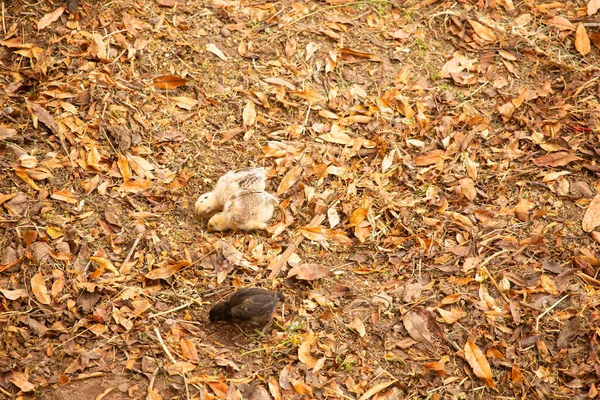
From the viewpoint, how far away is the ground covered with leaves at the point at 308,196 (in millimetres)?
3504

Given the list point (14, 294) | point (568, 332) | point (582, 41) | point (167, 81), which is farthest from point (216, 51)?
point (568, 332)

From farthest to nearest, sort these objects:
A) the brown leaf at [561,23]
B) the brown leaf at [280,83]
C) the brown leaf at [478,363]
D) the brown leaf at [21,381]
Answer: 1. the brown leaf at [561,23]
2. the brown leaf at [280,83]
3. the brown leaf at [478,363]
4. the brown leaf at [21,381]

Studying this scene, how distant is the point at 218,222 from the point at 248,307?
843mm

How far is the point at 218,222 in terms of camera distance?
4.05 meters

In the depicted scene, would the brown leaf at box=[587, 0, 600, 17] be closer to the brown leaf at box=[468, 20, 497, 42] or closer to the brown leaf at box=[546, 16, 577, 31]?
the brown leaf at box=[546, 16, 577, 31]

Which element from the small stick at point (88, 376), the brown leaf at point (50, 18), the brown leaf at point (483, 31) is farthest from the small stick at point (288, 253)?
the brown leaf at point (50, 18)

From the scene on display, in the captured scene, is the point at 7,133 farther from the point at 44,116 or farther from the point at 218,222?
the point at 218,222

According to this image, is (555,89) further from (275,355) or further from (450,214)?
(275,355)

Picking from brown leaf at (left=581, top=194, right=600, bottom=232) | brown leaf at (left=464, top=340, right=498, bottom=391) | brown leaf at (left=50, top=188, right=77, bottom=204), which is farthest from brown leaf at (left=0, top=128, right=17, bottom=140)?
brown leaf at (left=581, top=194, right=600, bottom=232)

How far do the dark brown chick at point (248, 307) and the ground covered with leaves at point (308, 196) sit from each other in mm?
147

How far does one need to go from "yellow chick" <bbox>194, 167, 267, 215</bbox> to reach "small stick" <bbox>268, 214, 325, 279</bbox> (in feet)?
1.41

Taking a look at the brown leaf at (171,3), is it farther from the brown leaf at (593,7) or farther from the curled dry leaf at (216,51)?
the brown leaf at (593,7)

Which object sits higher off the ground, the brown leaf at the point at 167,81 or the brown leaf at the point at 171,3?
the brown leaf at the point at 171,3

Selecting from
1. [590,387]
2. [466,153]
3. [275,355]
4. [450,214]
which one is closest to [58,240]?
[275,355]
